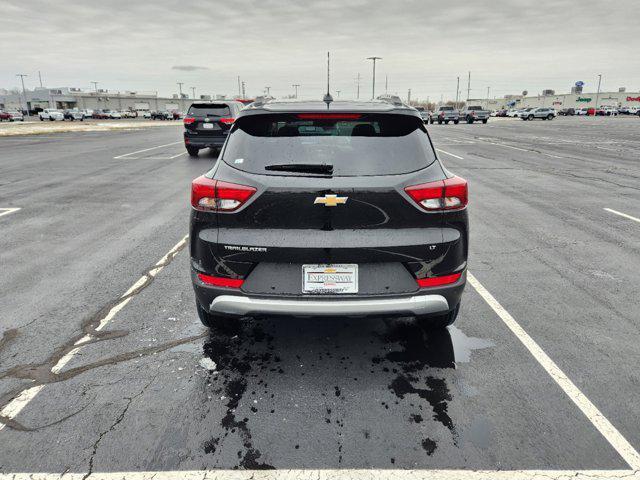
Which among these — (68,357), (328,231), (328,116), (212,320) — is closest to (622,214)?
(328,116)

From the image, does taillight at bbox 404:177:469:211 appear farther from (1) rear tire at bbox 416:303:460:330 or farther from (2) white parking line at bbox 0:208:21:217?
(2) white parking line at bbox 0:208:21:217

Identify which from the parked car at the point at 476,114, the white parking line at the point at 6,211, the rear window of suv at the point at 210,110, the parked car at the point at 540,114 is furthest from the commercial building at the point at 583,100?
the white parking line at the point at 6,211

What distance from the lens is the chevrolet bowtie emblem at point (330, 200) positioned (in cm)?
300

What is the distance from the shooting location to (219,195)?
313 centimetres

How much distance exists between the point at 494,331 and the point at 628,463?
1.56m

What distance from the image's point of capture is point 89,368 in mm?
3379

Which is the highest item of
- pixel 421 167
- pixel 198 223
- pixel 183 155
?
pixel 421 167

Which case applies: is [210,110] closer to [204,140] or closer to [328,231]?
[204,140]

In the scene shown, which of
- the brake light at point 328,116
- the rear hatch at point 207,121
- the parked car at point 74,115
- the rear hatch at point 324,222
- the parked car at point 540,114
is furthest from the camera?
the parked car at point 74,115

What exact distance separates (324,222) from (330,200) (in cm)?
15

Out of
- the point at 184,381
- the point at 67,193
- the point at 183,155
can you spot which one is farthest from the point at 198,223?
the point at 183,155

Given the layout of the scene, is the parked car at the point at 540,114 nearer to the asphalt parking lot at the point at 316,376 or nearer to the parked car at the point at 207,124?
the parked car at the point at 207,124

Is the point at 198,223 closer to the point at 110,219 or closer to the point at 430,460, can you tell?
the point at 430,460

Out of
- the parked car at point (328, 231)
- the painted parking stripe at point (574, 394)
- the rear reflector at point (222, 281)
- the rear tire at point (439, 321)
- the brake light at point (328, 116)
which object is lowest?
the painted parking stripe at point (574, 394)
